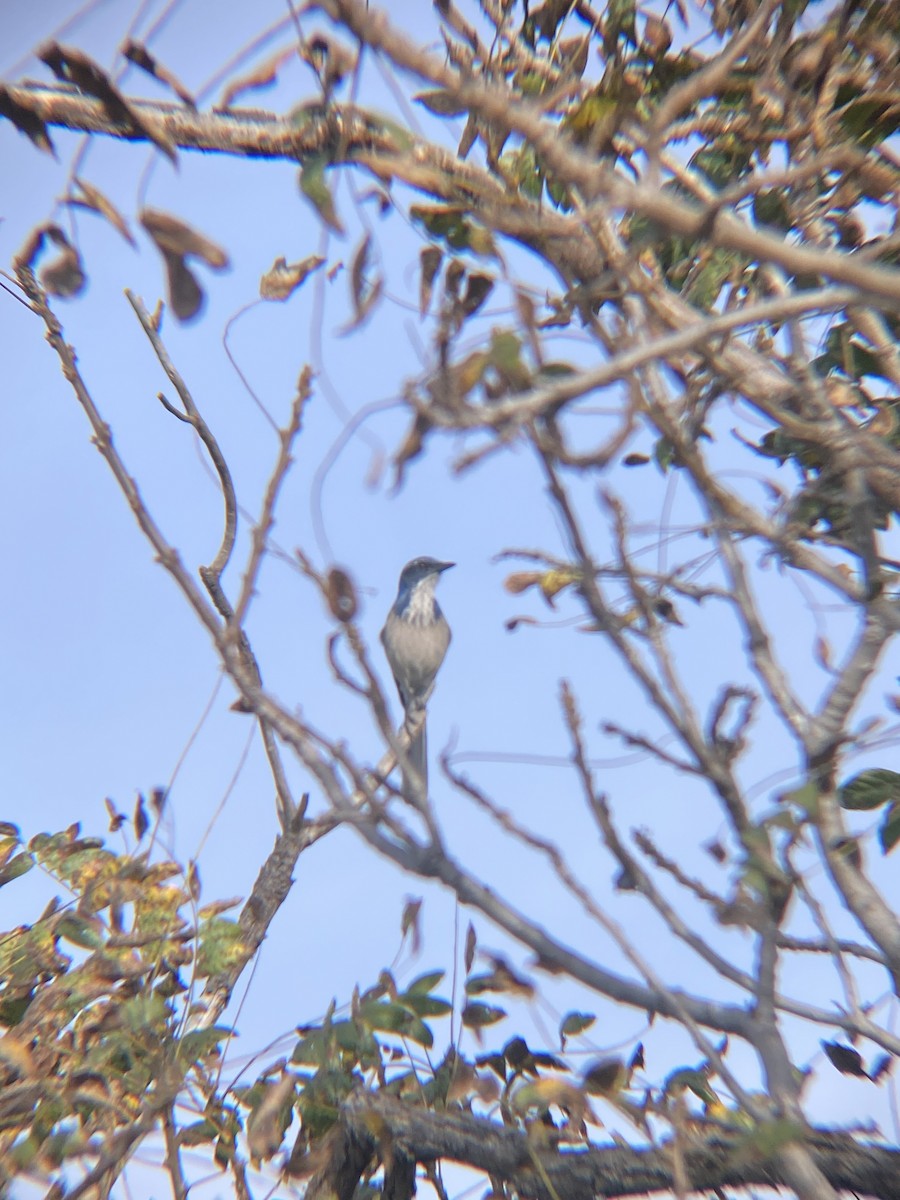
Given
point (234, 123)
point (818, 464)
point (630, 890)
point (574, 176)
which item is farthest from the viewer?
point (818, 464)

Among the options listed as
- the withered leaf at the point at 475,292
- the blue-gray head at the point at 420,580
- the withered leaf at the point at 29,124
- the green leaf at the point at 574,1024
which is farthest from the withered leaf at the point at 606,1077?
the blue-gray head at the point at 420,580

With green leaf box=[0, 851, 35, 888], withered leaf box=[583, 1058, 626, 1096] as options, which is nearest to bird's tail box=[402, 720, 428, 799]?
green leaf box=[0, 851, 35, 888]

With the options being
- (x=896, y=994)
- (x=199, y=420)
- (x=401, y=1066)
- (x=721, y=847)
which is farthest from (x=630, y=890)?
(x=199, y=420)

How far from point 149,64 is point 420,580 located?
5.35 metres

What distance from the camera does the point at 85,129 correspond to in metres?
2.70

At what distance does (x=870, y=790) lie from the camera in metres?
2.70

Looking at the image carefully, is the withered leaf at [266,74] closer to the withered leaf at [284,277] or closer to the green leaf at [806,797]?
the withered leaf at [284,277]

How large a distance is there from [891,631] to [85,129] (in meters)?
2.27

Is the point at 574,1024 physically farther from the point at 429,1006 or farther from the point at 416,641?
the point at 416,641

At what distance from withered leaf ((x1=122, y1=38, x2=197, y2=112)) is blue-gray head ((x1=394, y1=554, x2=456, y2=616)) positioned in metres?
5.10

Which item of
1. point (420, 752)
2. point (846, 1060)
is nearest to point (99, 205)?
point (846, 1060)

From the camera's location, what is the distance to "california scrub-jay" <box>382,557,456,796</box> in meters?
7.02

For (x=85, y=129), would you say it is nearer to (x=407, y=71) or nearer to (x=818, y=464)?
(x=407, y=71)

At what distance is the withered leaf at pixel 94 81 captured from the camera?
6.79 feet
